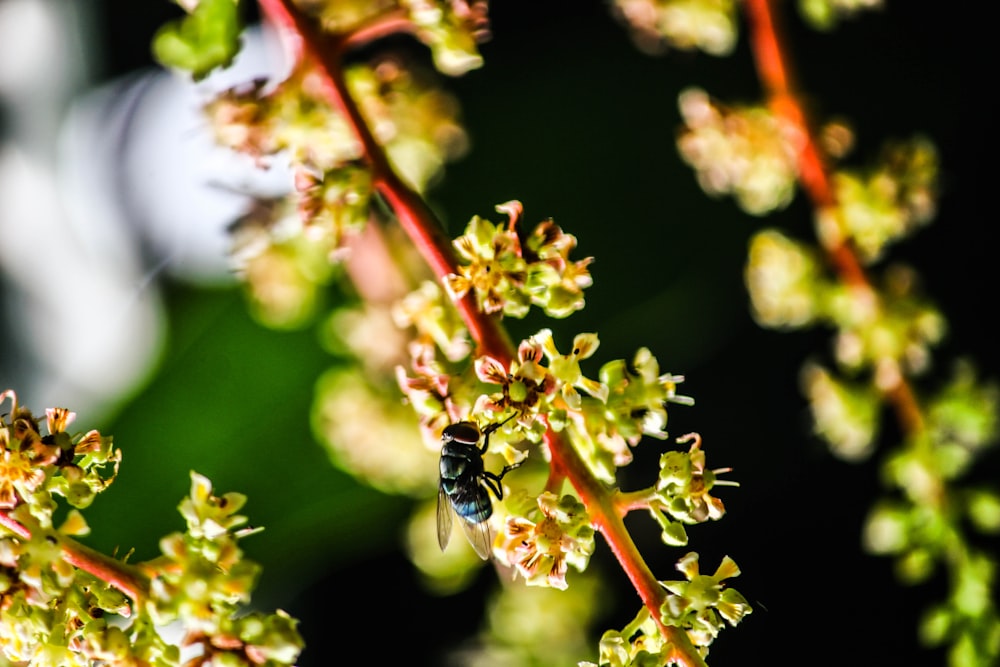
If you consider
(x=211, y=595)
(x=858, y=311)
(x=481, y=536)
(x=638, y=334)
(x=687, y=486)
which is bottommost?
(x=638, y=334)

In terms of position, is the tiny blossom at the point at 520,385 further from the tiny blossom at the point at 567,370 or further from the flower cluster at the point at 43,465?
the flower cluster at the point at 43,465

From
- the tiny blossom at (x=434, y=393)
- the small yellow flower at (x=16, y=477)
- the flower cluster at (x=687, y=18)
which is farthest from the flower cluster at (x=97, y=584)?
the flower cluster at (x=687, y=18)

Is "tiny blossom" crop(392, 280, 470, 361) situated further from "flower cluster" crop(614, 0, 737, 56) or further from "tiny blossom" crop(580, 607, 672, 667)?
"flower cluster" crop(614, 0, 737, 56)

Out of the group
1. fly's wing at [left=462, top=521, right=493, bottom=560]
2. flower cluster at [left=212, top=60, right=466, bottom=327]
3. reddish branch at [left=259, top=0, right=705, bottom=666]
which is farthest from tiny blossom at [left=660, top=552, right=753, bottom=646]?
flower cluster at [left=212, top=60, right=466, bottom=327]

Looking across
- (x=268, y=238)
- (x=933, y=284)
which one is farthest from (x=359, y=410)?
(x=933, y=284)

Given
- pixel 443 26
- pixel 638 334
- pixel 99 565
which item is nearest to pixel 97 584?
pixel 99 565

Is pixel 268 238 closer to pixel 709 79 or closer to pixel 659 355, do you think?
pixel 659 355

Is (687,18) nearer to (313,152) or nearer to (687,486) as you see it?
(313,152)
